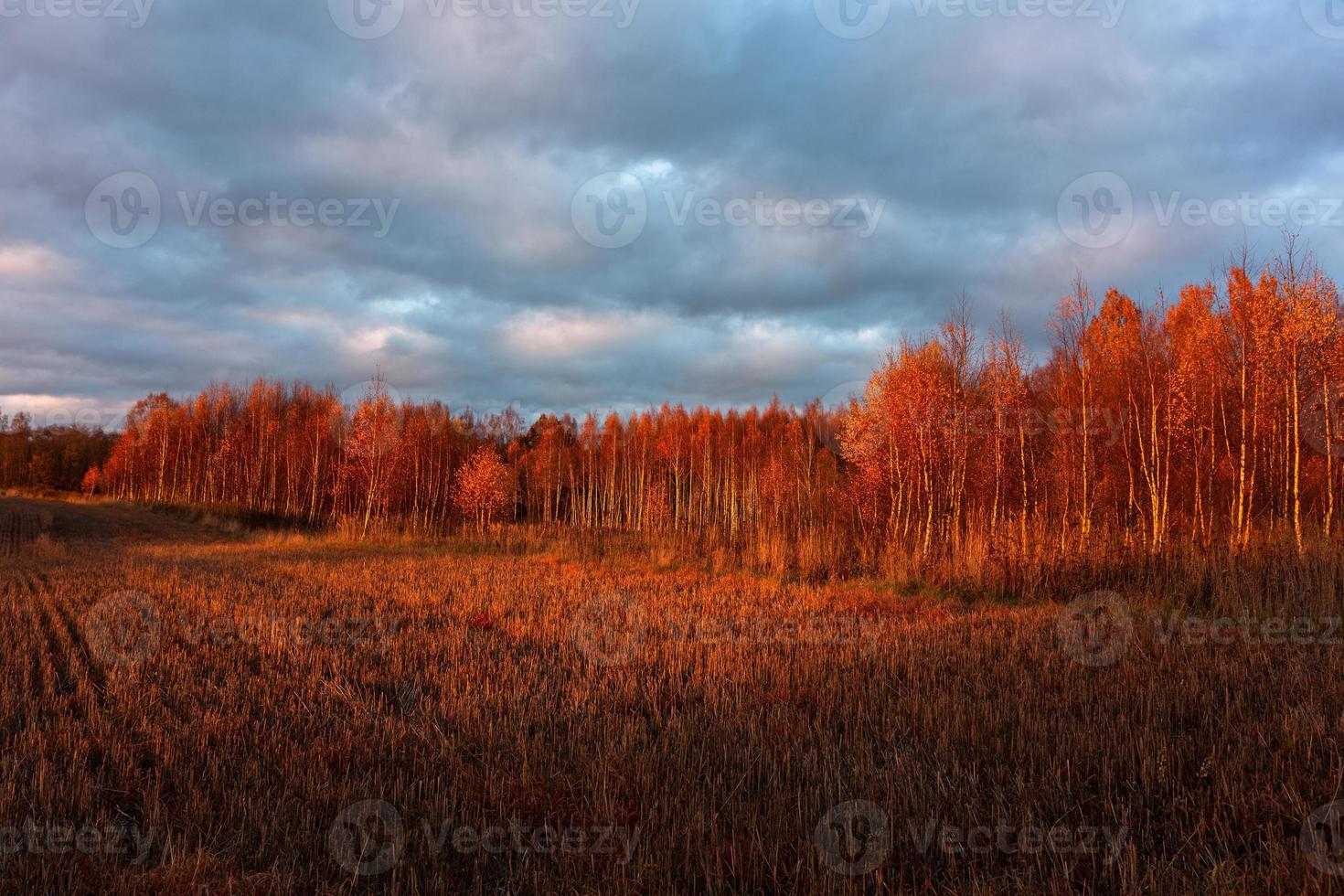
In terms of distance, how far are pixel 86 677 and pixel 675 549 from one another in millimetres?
13997

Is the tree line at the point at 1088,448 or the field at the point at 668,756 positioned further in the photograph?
the tree line at the point at 1088,448

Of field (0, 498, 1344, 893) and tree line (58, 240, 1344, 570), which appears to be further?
tree line (58, 240, 1344, 570)

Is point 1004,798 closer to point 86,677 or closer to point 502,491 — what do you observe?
point 86,677

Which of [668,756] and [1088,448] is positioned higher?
[1088,448]

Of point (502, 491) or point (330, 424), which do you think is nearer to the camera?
point (502, 491)

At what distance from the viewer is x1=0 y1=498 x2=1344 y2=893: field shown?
294 cm

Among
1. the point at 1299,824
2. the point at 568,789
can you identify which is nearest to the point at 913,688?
the point at 1299,824

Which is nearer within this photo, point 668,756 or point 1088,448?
point 668,756

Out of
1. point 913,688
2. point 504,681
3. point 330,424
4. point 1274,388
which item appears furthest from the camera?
point 330,424

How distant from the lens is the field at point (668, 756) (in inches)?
116

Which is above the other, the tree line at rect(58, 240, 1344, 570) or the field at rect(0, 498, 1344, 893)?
the tree line at rect(58, 240, 1344, 570)

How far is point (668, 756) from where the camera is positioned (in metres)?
4.14

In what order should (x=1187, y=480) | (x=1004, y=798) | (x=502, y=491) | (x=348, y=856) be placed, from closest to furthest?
1. (x=348, y=856)
2. (x=1004, y=798)
3. (x=1187, y=480)
4. (x=502, y=491)

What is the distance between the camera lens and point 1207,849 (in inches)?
116
